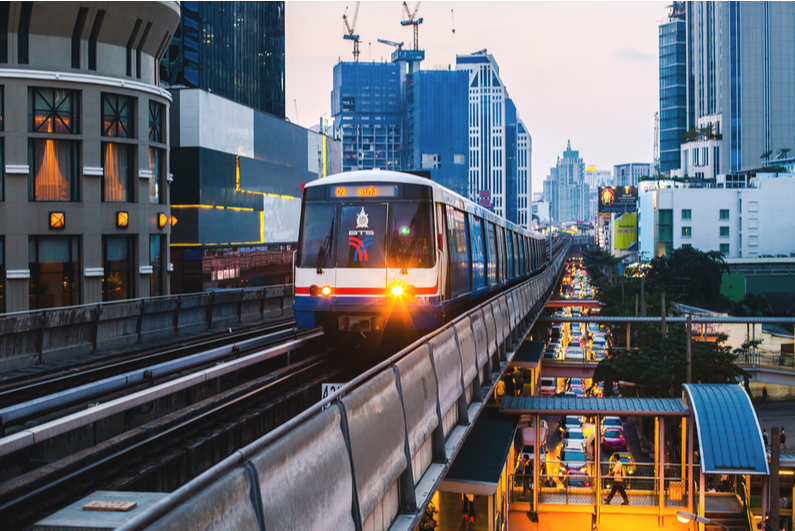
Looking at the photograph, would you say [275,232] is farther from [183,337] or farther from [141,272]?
[183,337]

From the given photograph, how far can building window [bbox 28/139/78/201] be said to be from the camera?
2373 cm

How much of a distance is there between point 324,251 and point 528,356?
1926 centimetres

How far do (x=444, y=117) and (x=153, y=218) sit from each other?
177 meters

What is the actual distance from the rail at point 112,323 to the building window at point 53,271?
252 inches

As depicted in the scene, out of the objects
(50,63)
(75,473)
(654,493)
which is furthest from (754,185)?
(75,473)

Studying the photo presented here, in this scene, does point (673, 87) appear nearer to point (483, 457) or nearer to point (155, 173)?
point (155, 173)

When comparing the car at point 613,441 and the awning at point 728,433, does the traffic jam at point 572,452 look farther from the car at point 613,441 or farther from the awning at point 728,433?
the awning at point 728,433

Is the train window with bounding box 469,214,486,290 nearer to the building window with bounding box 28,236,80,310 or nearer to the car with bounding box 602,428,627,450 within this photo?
the building window with bounding box 28,236,80,310

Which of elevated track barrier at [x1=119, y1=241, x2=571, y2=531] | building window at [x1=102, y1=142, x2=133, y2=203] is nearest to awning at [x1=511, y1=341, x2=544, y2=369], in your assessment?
building window at [x1=102, y1=142, x2=133, y2=203]

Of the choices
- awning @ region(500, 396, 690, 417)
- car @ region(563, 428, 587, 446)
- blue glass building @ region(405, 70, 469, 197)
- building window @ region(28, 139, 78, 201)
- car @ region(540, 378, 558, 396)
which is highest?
blue glass building @ region(405, 70, 469, 197)

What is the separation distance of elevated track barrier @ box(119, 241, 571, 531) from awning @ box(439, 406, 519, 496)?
4.04m

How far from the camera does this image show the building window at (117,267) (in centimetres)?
2605

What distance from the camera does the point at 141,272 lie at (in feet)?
89.8

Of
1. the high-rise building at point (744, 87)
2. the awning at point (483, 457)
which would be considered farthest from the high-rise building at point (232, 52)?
the high-rise building at point (744, 87)
